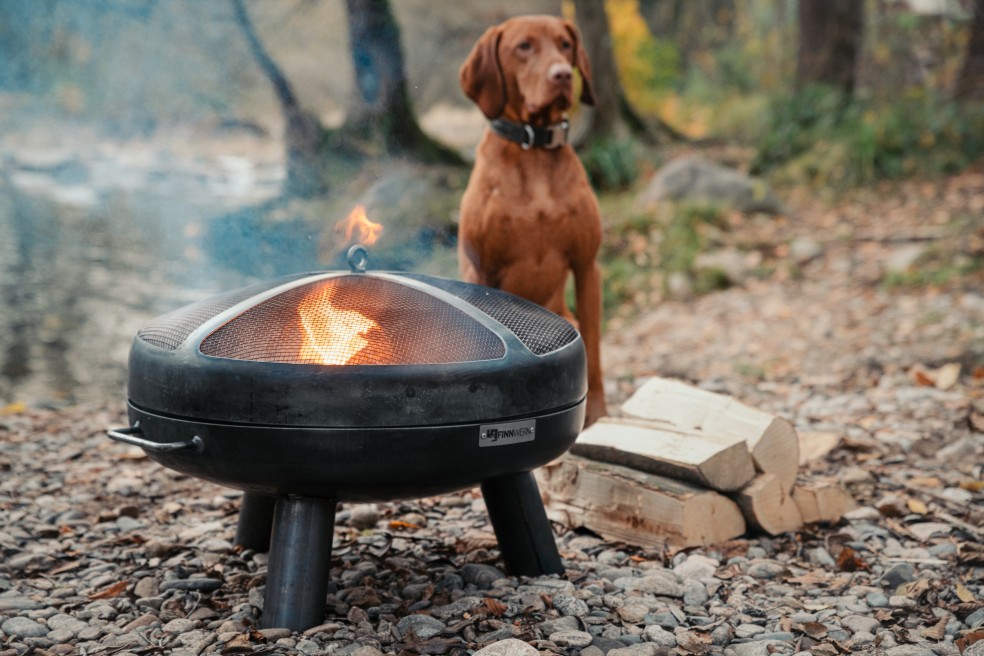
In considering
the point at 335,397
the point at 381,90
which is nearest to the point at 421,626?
the point at 335,397

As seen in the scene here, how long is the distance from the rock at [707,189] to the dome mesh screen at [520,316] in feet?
21.1

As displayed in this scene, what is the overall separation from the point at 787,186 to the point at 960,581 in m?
7.76

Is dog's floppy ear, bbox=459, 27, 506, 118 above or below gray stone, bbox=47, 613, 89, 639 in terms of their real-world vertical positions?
above

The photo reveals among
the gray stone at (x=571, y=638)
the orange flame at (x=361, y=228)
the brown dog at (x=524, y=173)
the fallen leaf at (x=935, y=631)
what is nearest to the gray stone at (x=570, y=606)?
the gray stone at (x=571, y=638)

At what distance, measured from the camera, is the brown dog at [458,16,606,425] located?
358 centimetres

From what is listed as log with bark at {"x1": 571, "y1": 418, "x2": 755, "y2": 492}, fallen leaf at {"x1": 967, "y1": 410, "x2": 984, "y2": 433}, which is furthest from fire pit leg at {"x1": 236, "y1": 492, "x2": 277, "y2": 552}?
fallen leaf at {"x1": 967, "y1": 410, "x2": 984, "y2": 433}

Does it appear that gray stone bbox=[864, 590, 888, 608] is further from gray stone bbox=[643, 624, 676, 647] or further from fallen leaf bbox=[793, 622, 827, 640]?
gray stone bbox=[643, 624, 676, 647]

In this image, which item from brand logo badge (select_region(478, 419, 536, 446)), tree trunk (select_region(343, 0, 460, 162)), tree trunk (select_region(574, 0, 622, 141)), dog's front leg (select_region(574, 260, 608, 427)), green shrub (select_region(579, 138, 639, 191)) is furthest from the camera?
tree trunk (select_region(574, 0, 622, 141))

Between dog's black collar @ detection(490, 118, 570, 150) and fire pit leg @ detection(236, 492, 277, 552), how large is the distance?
1562mm

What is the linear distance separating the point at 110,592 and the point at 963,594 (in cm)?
243

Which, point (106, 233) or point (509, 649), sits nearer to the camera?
point (509, 649)

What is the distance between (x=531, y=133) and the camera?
361cm

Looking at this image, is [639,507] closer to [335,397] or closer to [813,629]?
[813,629]

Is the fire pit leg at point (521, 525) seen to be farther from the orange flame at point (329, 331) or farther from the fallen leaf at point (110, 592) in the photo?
the fallen leaf at point (110, 592)
